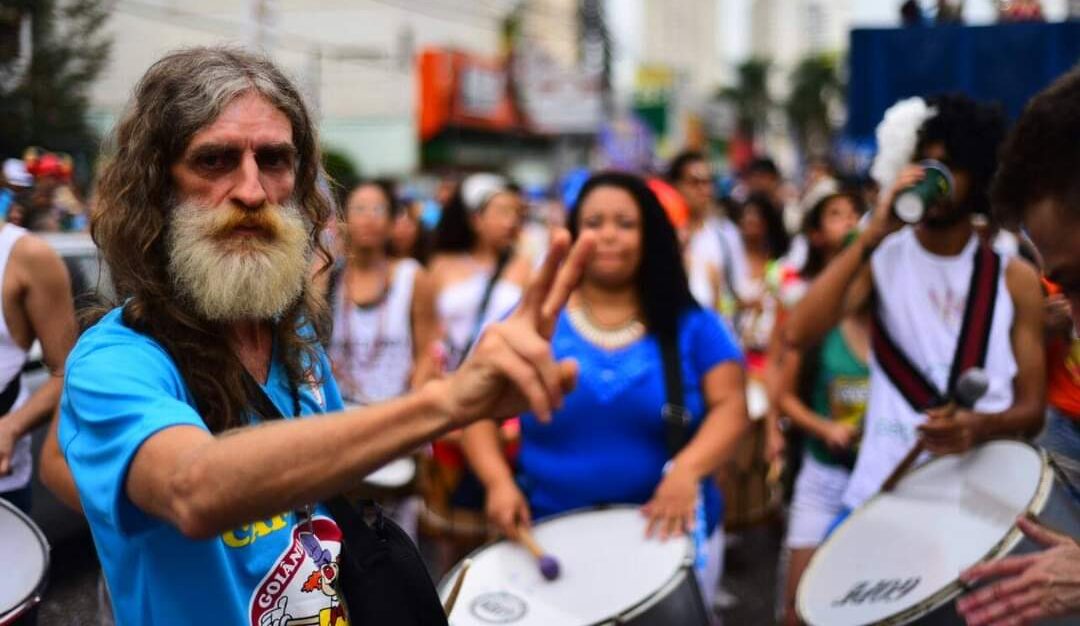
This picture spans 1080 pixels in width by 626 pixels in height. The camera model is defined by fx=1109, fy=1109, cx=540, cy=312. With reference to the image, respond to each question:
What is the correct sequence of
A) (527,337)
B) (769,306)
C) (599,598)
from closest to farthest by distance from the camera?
(527,337)
(599,598)
(769,306)

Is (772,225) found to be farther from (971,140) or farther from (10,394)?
(10,394)

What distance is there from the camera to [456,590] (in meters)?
2.70

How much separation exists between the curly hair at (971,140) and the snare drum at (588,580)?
1433 millimetres

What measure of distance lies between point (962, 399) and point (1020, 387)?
15.4 inches

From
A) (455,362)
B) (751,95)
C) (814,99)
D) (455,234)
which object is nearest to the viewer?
(455,362)

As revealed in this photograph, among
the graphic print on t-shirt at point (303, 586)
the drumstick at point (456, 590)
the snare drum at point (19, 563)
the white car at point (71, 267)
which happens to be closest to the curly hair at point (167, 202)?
the graphic print on t-shirt at point (303, 586)

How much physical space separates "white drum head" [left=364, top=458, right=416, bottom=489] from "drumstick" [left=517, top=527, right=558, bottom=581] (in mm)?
1224

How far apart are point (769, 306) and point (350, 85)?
97.7 feet

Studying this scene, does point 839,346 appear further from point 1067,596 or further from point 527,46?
point 527,46

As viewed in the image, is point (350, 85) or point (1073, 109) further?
point (350, 85)

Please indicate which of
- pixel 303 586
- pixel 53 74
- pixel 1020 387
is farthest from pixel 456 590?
pixel 53 74

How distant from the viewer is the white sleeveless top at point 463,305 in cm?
594

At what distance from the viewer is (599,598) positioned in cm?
274

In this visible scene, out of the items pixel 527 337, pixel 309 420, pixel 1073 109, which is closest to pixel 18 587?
pixel 309 420
